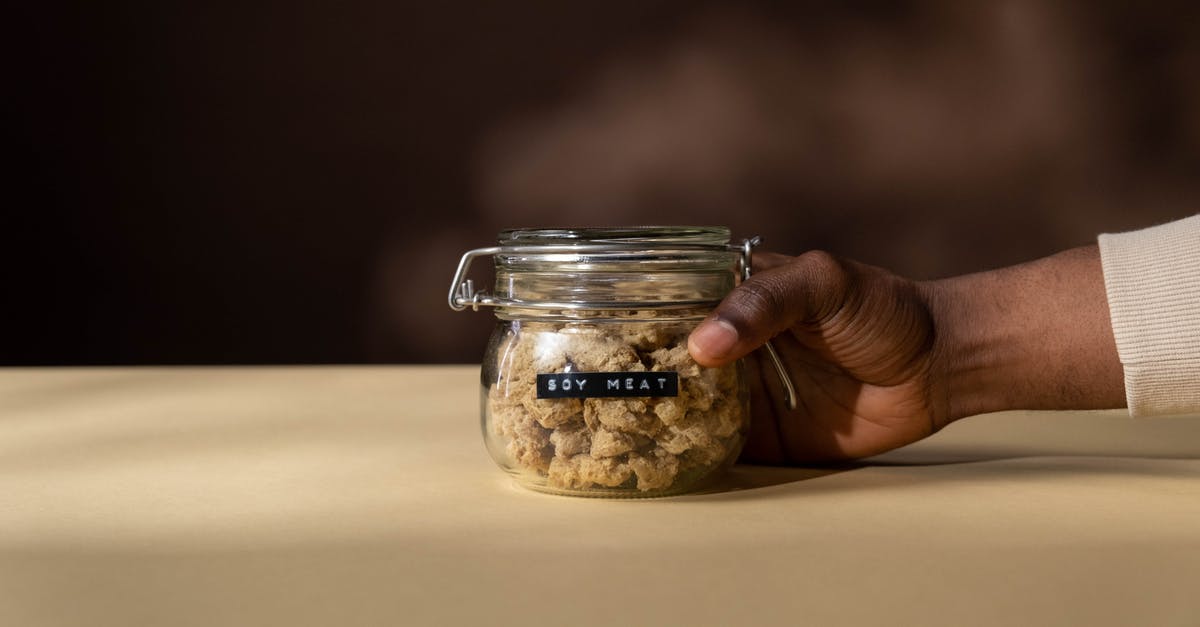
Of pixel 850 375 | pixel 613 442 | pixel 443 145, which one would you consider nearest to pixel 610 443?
pixel 613 442

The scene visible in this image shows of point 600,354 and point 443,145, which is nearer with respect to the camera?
point 600,354

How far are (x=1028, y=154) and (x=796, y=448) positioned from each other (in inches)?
77.7

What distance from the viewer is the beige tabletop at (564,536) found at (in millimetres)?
615

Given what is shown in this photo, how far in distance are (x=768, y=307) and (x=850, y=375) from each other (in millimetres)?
208

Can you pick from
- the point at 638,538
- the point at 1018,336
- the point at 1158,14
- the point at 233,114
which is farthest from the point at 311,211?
the point at 638,538

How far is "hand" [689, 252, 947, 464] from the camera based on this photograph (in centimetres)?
99

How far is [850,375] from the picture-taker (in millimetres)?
1062

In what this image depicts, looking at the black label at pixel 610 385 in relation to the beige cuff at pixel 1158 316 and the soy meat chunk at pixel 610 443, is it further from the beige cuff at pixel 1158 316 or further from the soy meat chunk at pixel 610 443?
the beige cuff at pixel 1158 316

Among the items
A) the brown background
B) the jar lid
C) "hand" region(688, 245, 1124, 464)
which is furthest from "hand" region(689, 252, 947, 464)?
the brown background

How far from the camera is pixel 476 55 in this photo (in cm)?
287

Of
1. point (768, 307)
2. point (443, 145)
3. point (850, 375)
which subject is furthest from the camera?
point (443, 145)

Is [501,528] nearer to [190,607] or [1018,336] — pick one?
[190,607]

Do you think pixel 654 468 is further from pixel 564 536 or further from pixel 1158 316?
pixel 1158 316

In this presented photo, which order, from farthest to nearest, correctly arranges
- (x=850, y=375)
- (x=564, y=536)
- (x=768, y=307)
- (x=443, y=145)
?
(x=443, y=145)
(x=850, y=375)
(x=768, y=307)
(x=564, y=536)
